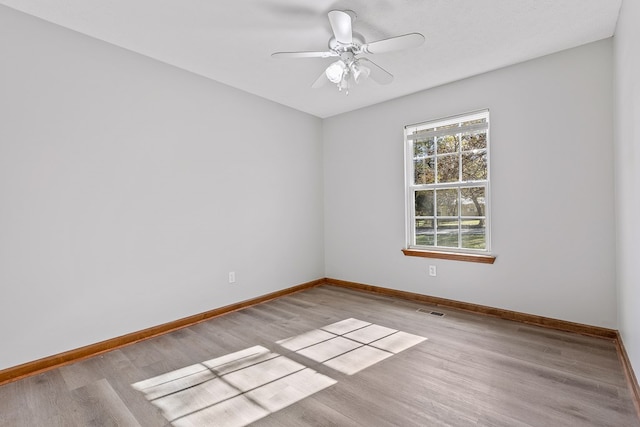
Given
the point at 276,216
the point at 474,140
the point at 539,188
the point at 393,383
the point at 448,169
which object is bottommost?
the point at 393,383

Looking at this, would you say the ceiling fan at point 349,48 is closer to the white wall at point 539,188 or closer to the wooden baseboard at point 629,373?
the white wall at point 539,188

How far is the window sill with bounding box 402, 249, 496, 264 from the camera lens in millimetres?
3242

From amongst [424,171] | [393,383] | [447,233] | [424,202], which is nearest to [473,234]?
[447,233]

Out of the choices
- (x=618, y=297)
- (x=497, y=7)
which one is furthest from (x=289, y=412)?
(x=497, y=7)

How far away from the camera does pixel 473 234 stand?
342 centimetres

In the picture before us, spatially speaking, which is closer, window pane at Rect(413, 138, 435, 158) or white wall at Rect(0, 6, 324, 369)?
white wall at Rect(0, 6, 324, 369)

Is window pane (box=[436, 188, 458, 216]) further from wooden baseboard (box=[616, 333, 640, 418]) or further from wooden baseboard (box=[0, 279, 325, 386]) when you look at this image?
wooden baseboard (box=[0, 279, 325, 386])

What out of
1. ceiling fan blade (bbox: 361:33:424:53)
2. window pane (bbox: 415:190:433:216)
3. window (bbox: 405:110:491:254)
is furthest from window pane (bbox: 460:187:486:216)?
ceiling fan blade (bbox: 361:33:424:53)

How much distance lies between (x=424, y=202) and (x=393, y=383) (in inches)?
91.8

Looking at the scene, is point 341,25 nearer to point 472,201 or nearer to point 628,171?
point 628,171

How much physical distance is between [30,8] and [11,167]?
3.72 ft

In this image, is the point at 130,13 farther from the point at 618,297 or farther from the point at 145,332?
the point at 618,297

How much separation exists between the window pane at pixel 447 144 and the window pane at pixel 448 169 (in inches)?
2.8

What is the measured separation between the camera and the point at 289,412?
178 centimetres
